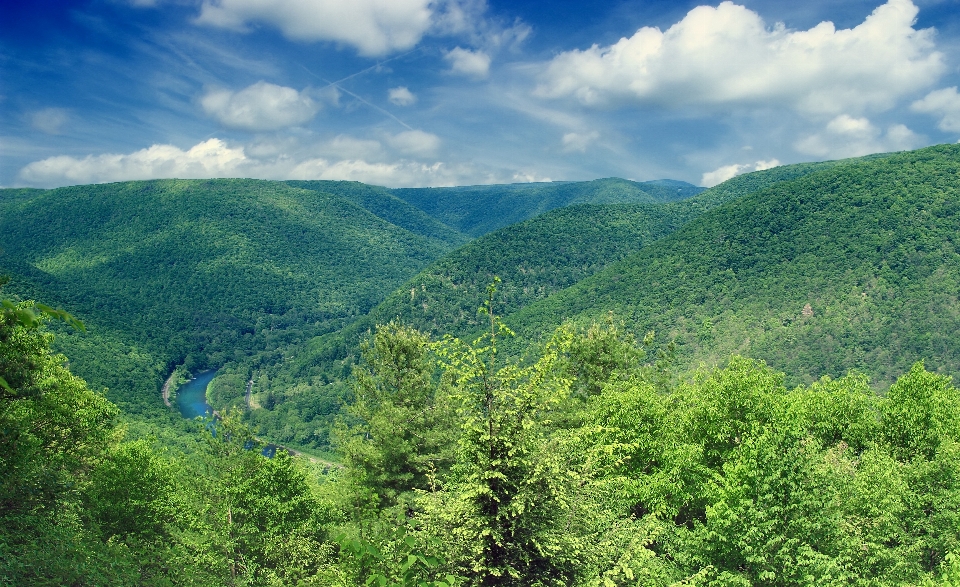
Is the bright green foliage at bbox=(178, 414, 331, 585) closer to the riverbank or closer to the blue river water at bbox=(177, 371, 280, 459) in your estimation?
the blue river water at bbox=(177, 371, 280, 459)

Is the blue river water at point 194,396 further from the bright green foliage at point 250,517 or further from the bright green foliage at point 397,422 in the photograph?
the bright green foliage at point 397,422

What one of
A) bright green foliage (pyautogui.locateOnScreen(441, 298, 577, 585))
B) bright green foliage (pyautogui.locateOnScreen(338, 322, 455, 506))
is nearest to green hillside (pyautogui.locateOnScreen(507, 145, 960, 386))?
bright green foliage (pyautogui.locateOnScreen(338, 322, 455, 506))

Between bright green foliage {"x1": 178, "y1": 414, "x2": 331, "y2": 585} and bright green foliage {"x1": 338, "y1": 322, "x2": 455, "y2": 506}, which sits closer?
bright green foliage {"x1": 178, "y1": 414, "x2": 331, "y2": 585}

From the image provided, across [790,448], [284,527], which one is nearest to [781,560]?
[790,448]

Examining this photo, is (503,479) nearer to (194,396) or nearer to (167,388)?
(194,396)

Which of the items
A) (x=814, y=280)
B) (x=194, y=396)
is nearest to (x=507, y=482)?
(x=814, y=280)

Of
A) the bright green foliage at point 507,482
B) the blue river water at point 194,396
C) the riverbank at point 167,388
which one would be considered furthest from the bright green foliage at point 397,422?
the riverbank at point 167,388
